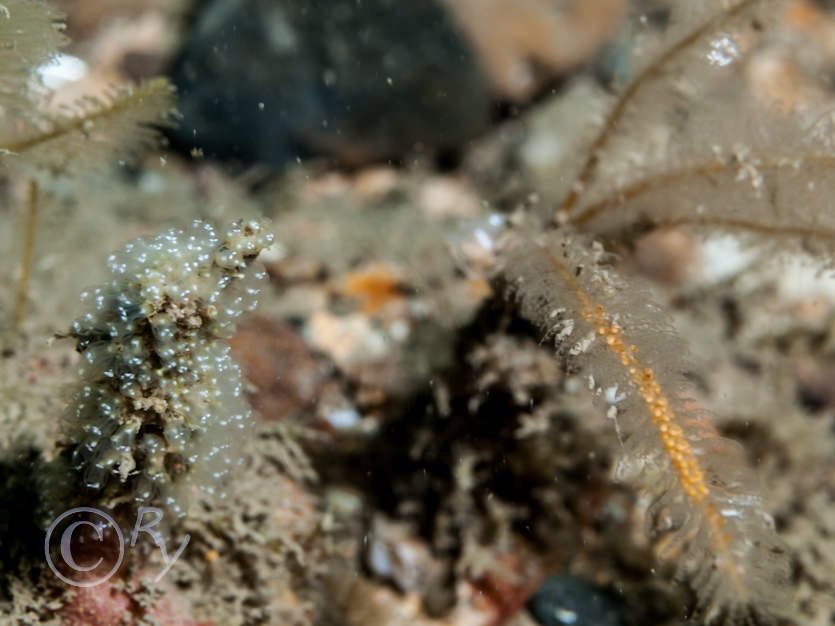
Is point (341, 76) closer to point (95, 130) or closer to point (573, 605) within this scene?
point (95, 130)

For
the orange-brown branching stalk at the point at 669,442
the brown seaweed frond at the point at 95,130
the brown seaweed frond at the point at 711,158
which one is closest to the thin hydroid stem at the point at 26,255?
the brown seaweed frond at the point at 95,130

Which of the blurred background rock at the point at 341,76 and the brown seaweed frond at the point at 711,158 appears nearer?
the brown seaweed frond at the point at 711,158

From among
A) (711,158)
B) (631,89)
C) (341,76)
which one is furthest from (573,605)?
(341,76)

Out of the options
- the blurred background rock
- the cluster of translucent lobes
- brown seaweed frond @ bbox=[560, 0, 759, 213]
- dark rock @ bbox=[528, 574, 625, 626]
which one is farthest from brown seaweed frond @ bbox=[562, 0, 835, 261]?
the blurred background rock

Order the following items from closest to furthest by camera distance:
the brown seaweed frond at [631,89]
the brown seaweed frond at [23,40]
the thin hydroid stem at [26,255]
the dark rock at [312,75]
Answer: the brown seaweed frond at [23,40], the brown seaweed frond at [631,89], the thin hydroid stem at [26,255], the dark rock at [312,75]

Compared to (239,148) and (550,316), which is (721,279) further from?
(239,148)

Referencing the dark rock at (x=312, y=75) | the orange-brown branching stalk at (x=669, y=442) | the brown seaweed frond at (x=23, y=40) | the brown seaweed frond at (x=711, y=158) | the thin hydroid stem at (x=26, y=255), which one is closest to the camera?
the orange-brown branching stalk at (x=669, y=442)

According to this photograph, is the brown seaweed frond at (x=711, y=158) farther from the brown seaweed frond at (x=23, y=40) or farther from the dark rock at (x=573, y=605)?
the brown seaweed frond at (x=23, y=40)

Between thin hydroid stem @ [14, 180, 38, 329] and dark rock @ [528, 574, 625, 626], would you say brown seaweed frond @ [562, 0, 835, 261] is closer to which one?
dark rock @ [528, 574, 625, 626]
